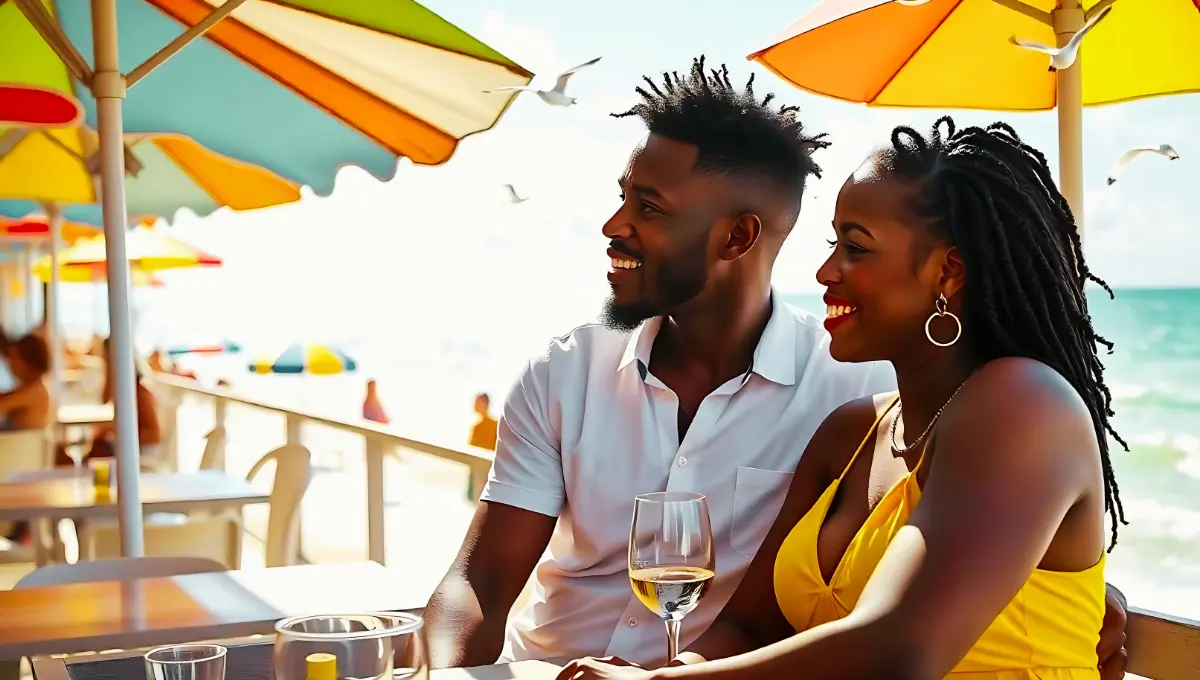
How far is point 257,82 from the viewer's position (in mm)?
4574

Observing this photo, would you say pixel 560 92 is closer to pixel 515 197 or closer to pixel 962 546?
pixel 515 197

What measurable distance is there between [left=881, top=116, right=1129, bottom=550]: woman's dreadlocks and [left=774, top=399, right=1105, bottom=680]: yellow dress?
0.21 metres

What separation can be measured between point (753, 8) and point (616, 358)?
1625 inches

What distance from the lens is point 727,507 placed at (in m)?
2.22

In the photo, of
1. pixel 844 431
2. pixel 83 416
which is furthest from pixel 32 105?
pixel 83 416

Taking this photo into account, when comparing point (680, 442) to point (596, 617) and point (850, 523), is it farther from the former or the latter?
point (850, 523)

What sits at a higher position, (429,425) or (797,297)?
(797,297)

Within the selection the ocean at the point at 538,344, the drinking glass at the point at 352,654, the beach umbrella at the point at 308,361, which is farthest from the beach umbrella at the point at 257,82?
the beach umbrella at the point at 308,361

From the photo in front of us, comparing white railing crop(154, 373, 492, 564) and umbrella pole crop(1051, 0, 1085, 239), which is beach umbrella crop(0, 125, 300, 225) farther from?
umbrella pole crop(1051, 0, 1085, 239)

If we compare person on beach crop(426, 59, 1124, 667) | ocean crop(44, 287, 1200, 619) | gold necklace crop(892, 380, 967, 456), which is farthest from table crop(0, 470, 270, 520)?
ocean crop(44, 287, 1200, 619)

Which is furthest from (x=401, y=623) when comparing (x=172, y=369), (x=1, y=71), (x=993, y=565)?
(x=172, y=369)

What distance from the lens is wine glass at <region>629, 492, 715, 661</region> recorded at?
1486 millimetres

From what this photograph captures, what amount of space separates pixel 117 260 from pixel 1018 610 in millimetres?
2652

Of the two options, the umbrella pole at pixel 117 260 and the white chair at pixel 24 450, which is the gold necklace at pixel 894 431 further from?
the white chair at pixel 24 450
